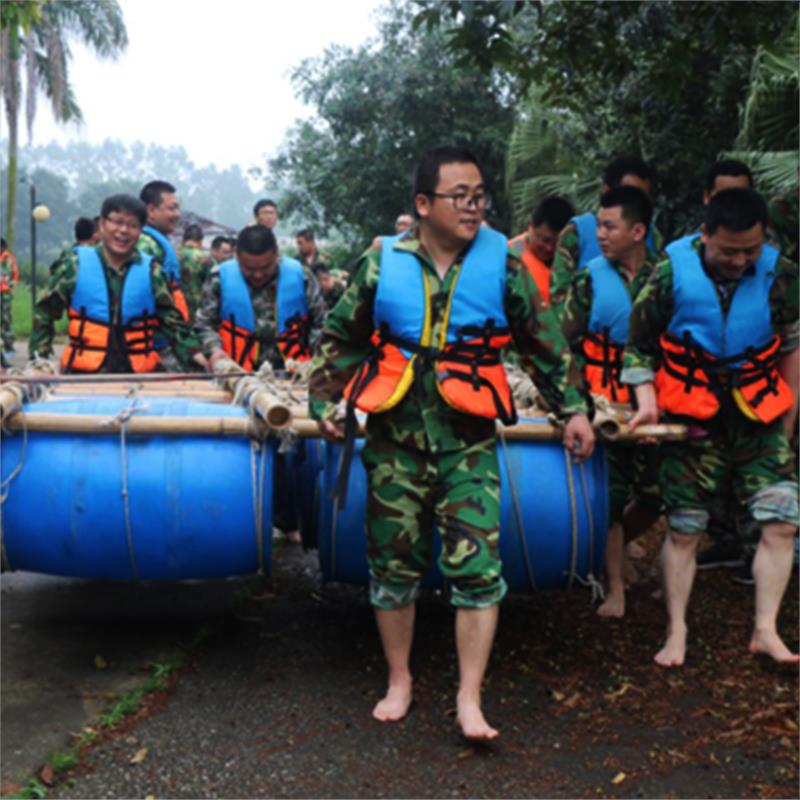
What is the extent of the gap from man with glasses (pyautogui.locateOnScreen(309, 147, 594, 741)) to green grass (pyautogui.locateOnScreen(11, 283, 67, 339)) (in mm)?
15501

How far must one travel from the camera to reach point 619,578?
4.80 metres

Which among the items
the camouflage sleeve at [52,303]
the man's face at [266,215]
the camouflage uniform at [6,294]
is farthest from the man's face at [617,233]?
Result: the camouflage uniform at [6,294]

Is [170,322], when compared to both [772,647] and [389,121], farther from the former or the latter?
[389,121]

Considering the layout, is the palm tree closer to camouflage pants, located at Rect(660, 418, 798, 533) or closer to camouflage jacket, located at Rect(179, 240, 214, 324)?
camouflage jacket, located at Rect(179, 240, 214, 324)

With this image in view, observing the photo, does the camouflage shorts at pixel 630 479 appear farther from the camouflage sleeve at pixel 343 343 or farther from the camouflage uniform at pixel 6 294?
the camouflage uniform at pixel 6 294

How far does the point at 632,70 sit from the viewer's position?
21.0 ft

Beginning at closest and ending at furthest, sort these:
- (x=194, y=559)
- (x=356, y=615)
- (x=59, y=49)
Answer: (x=194, y=559), (x=356, y=615), (x=59, y=49)

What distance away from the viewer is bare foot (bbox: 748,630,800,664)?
400cm

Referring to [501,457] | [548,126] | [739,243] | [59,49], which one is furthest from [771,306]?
[59,49]

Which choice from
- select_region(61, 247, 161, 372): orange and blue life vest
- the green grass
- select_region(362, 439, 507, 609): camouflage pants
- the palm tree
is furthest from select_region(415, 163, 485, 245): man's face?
the palm tree

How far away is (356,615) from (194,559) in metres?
1.11

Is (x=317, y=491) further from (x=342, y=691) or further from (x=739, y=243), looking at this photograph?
(x=739, y=243)

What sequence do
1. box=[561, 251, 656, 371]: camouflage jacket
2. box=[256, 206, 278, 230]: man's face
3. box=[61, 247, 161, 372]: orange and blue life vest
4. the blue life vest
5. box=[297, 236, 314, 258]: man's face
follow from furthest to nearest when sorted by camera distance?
box=[297, 236, 314, 258]: man's face < box=[256, 206, 278, 230]: man's face < the blue life vest < box=[61, 247, 161, 372]: orange and blue life vest < box=[561, 251, 656, 371]: camouflage jacket

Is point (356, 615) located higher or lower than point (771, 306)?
lower
